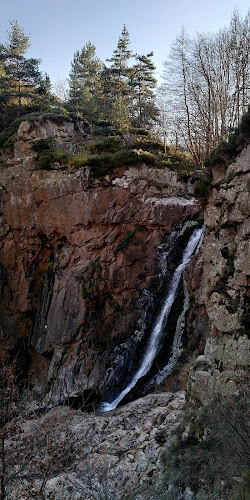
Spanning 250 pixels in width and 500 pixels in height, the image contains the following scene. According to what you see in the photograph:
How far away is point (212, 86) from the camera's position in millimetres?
18406

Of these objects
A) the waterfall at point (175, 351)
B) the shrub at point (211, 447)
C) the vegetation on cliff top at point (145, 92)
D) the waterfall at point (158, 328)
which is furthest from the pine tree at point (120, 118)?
the shrub at point (211, 447)

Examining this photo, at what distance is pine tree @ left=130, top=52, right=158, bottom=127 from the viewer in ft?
104

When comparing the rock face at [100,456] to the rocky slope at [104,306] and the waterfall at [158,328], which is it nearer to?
the rocky slope at [104,306]

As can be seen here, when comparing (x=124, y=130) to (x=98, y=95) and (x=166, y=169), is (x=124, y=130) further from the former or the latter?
(x=98, y=95)

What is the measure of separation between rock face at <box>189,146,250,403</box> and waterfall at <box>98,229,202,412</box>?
659 cm

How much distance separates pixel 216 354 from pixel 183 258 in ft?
28.8

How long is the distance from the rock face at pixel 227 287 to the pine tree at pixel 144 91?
25.3 m

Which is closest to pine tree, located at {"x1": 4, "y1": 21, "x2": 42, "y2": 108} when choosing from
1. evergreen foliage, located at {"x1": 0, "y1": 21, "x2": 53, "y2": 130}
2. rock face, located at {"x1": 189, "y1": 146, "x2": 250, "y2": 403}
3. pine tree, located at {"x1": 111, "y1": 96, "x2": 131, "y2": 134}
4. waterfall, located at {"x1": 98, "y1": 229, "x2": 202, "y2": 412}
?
evergreen foliage, located at {"x1": 0, "y1": 21, "x2": 53, "y2": 130}

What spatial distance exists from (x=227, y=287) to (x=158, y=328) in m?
7.60

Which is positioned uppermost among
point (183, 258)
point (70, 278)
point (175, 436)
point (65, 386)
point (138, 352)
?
point (183, 258)

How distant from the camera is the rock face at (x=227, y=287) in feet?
23.5

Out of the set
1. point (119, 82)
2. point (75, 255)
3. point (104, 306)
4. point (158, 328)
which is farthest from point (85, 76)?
point (158, 328)

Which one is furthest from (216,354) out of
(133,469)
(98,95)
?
(98,95)

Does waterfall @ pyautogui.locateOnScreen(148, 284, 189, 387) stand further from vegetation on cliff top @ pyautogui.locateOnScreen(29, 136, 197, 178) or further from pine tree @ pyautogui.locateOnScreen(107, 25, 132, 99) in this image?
pine tree @ pyautogui.locateOnScreen(107, 25, 132, 99)
